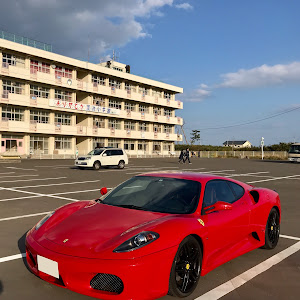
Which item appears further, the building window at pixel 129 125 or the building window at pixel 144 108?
the building window at pixel 144 108

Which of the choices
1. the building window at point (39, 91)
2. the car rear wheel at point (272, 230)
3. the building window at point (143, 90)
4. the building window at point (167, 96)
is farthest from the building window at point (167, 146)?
the car rear wheel at point (272, 230)

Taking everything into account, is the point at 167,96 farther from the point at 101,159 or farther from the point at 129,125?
the point at 101,159

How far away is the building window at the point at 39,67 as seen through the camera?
46.2 meters

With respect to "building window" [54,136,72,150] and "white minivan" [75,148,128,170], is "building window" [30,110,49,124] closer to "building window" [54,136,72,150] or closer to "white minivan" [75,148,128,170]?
"building window" [54,136,72,150]

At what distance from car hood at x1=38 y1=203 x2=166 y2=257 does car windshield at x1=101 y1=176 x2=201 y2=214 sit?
0.23m

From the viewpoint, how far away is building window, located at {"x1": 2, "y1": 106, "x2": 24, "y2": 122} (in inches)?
1709

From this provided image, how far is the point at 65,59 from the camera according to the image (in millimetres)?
49562

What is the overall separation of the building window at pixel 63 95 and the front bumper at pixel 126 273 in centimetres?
4929

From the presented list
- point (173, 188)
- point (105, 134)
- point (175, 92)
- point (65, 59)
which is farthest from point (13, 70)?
point (173, 188)

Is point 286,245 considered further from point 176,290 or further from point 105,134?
point 105,134

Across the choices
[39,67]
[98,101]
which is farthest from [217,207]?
[98,101]

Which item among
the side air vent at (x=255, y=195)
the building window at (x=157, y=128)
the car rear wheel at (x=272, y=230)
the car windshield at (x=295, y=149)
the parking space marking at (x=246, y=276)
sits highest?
the building window at (x=157, y=128)

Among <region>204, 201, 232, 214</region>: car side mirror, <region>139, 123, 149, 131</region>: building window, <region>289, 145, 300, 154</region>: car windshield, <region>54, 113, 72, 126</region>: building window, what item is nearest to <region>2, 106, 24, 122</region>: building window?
<region>54, 113, 72, 126</region>: building window

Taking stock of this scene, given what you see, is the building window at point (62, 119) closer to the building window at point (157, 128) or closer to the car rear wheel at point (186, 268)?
the building window at point (157, 128)
